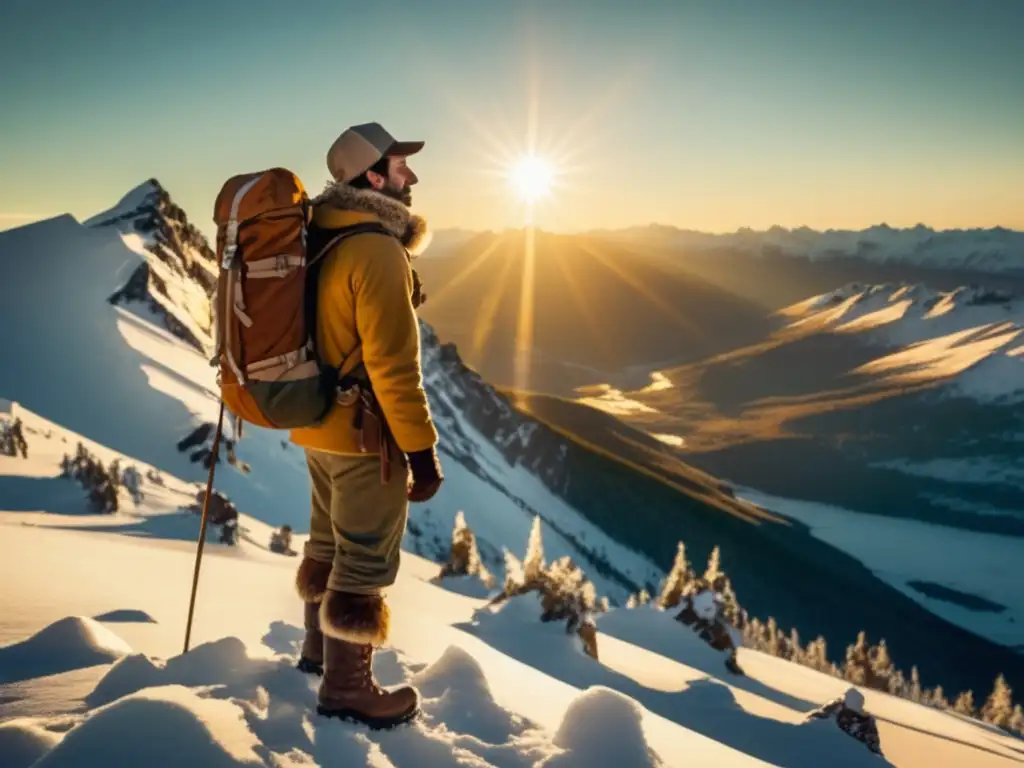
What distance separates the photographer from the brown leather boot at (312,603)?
4.41 meters

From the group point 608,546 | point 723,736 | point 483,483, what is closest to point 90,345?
point 723,736

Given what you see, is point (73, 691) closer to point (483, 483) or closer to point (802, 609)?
point (483, 483)

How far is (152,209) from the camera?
6141 centimetres

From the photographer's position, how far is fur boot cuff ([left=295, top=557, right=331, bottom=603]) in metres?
4.40

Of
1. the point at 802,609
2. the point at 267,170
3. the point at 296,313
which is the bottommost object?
the point at 802,609

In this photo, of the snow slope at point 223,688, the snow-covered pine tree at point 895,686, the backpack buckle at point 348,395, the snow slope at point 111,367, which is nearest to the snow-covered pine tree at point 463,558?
the snow slope at point 111,367

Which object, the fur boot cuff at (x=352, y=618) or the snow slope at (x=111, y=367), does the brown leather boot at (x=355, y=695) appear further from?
the snow slope at (x=111, y=367)

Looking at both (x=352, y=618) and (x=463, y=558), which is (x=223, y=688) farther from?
(x=463, y=558)

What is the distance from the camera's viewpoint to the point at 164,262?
182 feet

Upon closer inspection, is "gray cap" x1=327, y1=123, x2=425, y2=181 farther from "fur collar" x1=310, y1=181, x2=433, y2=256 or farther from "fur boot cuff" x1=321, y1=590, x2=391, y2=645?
"fur boot cuff" x1=321, y1=590, x2=391, y2=645

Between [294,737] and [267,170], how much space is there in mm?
2849

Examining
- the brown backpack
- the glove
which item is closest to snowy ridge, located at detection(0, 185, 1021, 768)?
the glove

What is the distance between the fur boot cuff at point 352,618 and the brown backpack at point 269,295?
3.24 feet

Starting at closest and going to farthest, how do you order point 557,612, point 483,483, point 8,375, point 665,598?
point 557,612 < point 8,375 < point 665,598 < point 483,483
